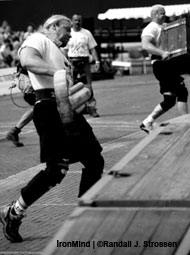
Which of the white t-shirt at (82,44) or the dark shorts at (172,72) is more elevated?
the dark shorts at (172,72)

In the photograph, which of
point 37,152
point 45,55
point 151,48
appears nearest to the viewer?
point 45,55

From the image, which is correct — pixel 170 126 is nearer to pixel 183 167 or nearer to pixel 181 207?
pixel 183 167

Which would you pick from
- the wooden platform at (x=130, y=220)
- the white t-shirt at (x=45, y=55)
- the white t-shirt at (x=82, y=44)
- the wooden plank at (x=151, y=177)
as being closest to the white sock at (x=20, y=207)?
the white t-shirt at (x=45, y=55)

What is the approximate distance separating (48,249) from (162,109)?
299 inches

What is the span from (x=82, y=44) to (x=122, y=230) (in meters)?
11.6

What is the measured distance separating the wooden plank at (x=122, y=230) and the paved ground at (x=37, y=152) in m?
1.67

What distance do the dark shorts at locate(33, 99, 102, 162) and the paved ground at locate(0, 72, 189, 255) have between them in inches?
25.8

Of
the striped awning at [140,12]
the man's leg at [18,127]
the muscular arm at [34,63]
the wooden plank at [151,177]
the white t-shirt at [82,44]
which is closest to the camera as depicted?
the wooden plank at [151,177]

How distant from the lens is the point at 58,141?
650 centimetres

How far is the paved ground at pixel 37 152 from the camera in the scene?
22.7 feet

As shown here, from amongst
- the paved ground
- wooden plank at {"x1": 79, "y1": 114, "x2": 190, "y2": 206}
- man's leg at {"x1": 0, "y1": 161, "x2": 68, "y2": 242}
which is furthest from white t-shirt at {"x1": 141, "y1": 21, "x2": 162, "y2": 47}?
wooden plank at {"x1": 79, "y1": 114, "x2": 190, "y2": 206}

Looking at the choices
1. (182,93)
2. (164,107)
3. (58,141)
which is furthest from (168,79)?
(58,141)

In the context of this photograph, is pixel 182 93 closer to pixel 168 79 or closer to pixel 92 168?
pixel 168 79

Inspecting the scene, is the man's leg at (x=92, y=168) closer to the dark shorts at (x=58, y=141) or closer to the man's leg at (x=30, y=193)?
the dark shorts at (x=58, y=141)
